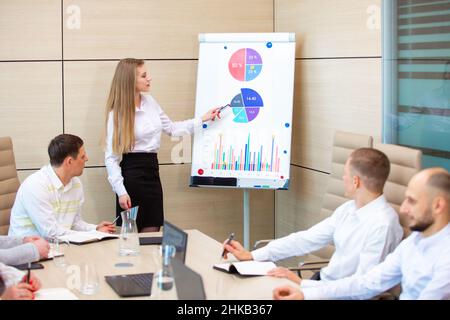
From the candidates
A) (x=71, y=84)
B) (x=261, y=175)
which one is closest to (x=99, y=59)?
(x=71, y=84)

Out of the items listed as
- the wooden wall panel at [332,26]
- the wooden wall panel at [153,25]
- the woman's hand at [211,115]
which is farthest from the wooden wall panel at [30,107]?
the wooden wall panel at [332,26]

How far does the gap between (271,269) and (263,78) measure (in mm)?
2734

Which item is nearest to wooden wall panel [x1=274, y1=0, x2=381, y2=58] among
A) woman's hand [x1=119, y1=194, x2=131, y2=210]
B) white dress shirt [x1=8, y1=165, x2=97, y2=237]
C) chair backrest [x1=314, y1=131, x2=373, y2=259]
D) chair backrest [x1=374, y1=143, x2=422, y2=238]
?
chair backrest [x1=314, y1=131, x2=373, y2=259]

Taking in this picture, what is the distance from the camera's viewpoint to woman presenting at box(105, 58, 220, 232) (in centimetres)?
586

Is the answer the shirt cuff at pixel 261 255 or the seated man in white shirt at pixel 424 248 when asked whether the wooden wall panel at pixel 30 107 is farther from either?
the seated man in white shirt at pixel 424 248

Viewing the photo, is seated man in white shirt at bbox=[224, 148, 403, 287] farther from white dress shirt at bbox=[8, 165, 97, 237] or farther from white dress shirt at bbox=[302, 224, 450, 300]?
white dress shirt at bbox=[8, 165, 97, 237]

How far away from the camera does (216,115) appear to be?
20.5 ft

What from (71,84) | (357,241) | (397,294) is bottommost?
(397,294)

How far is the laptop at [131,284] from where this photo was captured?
11.2ft

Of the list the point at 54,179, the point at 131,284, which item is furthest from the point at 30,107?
the point at 131,284

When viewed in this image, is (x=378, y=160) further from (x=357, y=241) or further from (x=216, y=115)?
(x=216, y=115)

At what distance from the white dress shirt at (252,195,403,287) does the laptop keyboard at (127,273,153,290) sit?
623 mm

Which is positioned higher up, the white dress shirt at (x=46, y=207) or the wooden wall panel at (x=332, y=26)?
the wooden wall panel at (x=332, y=26)

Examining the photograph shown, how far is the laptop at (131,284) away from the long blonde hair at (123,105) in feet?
7.46
